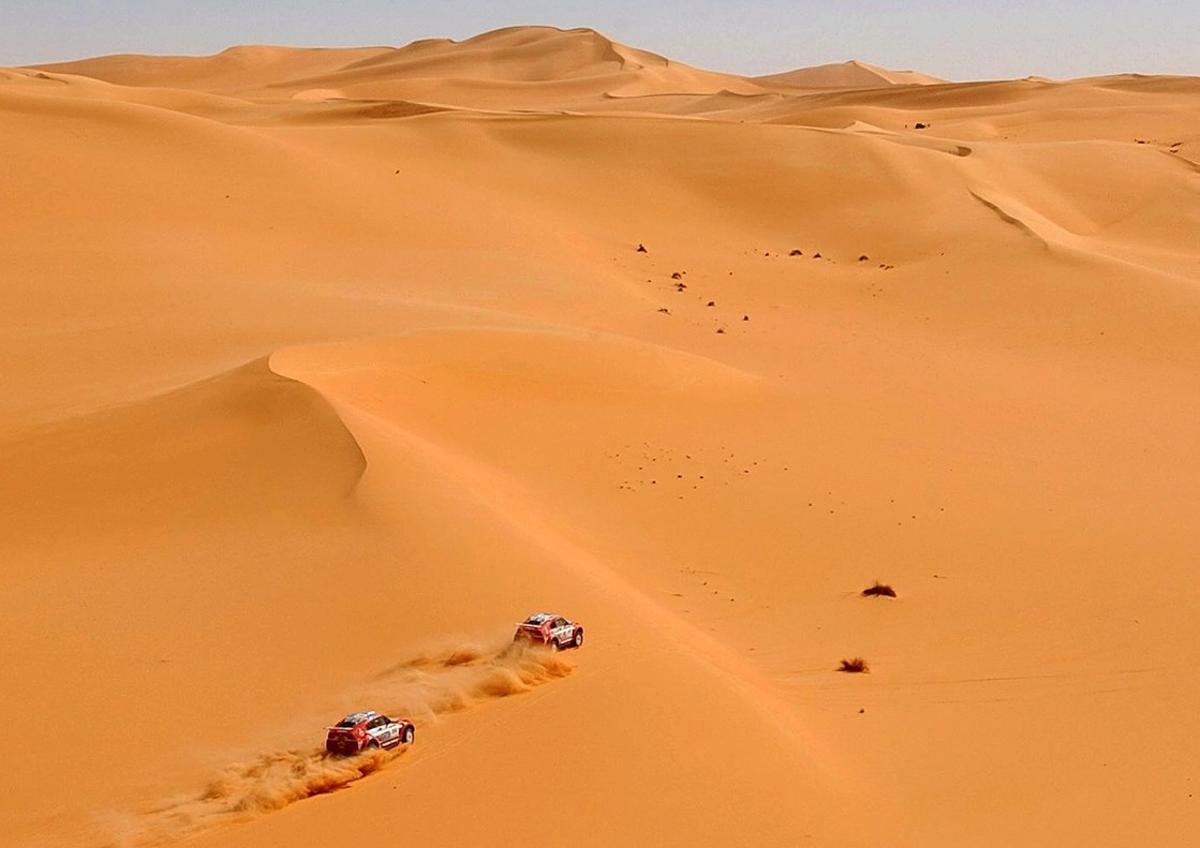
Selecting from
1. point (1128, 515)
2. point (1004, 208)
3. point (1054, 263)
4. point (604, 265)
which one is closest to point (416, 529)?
point (1128, 515)

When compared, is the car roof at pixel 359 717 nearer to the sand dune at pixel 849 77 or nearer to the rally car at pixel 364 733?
the rally car at pixel 364 733

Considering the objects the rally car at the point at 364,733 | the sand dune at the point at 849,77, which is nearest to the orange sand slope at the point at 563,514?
the rally car at the point at 364,733

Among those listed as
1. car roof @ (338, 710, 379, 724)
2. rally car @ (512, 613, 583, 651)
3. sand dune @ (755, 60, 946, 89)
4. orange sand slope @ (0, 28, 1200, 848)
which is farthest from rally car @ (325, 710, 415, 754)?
sand dune @ (755, 60, 946, 89)

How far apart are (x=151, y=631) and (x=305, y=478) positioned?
88.5 inches

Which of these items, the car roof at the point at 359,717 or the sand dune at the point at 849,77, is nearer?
the car roof at the point at 359,717

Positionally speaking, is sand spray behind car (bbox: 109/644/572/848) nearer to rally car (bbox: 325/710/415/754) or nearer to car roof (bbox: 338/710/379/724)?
rally car (bbox: 325/710/415/754)

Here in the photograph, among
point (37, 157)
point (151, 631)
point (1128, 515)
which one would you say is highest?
point (37, 157)

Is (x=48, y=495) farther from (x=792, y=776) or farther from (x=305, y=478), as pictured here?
(x=792, y=776)

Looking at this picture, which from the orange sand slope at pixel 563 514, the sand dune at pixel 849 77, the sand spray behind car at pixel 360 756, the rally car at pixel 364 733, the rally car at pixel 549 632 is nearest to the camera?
the sand spray behind car at pixel 360 756

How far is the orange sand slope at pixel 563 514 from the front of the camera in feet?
23.2

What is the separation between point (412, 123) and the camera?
109 ft

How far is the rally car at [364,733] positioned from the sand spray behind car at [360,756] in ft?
0.13

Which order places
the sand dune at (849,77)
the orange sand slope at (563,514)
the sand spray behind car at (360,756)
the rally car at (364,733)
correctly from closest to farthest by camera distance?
the sand spray behind car at (360,756) < the rally car at (364,733) < the orange sand slope at (563,514) < the sand dune at (849,77)

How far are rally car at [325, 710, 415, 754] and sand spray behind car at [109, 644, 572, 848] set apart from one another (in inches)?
1.6
